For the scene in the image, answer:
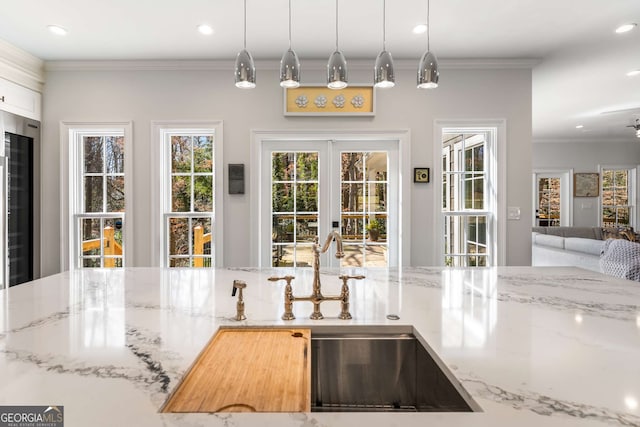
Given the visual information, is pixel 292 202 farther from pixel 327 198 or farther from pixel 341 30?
pixel 341 30

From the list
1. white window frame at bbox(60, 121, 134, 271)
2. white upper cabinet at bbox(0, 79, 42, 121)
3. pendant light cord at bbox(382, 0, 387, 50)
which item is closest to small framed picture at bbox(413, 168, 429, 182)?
pendant light cord at bbox(382, 0, 387, 50)

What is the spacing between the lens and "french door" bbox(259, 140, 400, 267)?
11.7 ft

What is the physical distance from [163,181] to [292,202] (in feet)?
4.32

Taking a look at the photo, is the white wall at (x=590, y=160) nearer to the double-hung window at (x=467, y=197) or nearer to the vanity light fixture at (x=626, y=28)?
the double-hung window at (x=467, y=197)

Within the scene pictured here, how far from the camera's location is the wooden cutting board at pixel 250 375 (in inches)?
28.2

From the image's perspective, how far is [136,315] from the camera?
1.16 metres

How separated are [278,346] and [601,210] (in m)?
8.50

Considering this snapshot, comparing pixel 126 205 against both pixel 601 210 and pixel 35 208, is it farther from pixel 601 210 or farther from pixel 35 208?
pixel 601 210

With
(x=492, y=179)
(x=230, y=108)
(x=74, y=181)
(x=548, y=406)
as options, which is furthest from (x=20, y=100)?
(x=492, y=179)

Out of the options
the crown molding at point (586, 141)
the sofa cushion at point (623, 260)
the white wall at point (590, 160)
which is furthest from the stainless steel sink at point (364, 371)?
the white wall at point (590, 160)

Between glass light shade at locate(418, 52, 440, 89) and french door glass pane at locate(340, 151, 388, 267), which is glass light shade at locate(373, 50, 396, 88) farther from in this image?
french door glass pane at locate(340, 151, 388, 267)

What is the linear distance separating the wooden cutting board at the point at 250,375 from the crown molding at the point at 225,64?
2.95 m

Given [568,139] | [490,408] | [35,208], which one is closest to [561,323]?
[490,408]

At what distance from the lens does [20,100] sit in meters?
3.17
